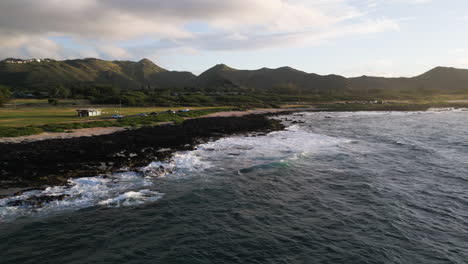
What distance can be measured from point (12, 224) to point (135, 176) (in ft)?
32.5

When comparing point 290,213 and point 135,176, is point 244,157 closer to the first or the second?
point 135,176

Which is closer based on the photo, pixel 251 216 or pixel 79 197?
pixel 251 216

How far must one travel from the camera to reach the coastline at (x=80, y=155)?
75.7 ft

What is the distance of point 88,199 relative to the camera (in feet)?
62.4

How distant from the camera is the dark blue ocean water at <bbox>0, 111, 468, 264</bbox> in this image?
13.3 m

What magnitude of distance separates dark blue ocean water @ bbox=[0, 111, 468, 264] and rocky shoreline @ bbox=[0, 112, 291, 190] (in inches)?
110

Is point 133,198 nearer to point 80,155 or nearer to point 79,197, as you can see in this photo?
point 79,197

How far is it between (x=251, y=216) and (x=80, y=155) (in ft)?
76.0

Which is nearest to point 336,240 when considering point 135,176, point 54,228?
point 54,228

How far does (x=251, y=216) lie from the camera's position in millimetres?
17406

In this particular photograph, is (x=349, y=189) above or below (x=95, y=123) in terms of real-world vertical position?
below

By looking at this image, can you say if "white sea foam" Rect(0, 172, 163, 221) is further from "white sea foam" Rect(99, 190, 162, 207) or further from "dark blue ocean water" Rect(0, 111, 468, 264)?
"dark blue ocean water" Rect(0, 111, 468, 264)

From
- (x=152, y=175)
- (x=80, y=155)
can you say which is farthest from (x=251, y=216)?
(x=80, y=155)

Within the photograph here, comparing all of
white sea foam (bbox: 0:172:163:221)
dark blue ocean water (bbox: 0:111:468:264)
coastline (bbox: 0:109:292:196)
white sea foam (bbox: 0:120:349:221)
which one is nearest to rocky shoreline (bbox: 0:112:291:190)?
coastline (bbox: 0:109:292:196)
